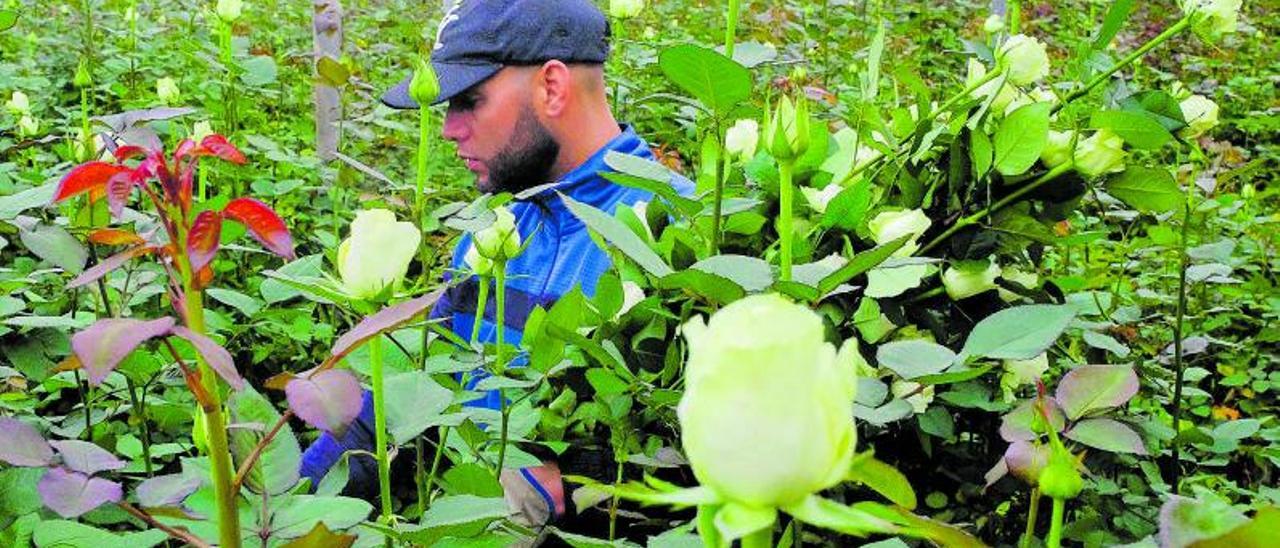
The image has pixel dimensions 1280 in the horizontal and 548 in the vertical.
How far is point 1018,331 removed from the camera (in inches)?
28.0

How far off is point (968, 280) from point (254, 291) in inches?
68.5

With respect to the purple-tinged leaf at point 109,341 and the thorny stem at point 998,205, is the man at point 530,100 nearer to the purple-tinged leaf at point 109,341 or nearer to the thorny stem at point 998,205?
the thorny stem at point 998,205

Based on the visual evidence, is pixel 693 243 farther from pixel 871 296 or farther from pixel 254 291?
pixel 254 291

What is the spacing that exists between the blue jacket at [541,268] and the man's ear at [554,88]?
127 mm

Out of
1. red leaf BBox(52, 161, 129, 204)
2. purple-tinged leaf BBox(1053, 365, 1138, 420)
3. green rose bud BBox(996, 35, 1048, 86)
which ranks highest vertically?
red leaf BBox(52, 161, 129, 204)

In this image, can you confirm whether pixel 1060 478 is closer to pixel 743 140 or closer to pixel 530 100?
pixel 743 140

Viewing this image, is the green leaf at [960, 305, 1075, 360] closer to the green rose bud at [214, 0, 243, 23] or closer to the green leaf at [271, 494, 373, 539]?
the green leaf at [271, 494, 373, 539]

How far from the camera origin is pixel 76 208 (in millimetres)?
1183

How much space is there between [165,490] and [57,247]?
1.22 feet

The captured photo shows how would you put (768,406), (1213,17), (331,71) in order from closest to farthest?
(768,406) → (1213,17) → (331,71)

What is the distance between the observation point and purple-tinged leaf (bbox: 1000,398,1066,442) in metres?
0.70

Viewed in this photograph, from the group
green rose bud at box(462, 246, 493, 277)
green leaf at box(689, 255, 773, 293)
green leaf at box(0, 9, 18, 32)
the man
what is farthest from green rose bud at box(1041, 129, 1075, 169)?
the man

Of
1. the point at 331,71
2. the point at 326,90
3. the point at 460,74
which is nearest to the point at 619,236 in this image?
the point at 331,71

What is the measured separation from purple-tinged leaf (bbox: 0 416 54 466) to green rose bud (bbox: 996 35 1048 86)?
769 millimetres
